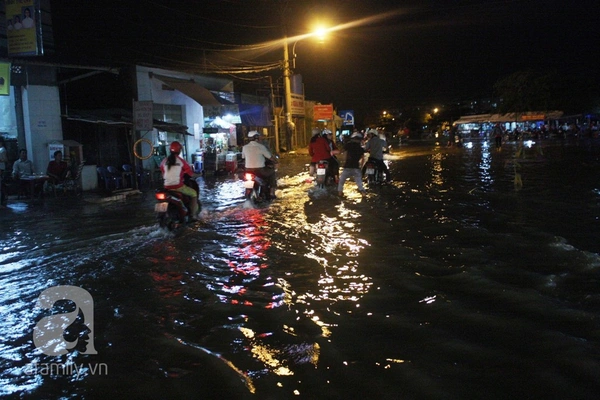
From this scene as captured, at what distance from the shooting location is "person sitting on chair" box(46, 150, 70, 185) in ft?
54.3

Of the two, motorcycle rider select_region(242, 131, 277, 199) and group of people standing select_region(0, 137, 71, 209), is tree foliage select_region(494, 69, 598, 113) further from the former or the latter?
group of people standing select_region(0, 137, 71, 209)

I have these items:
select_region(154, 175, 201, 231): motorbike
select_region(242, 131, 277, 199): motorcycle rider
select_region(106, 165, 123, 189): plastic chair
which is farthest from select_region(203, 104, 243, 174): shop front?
select_region(154, 175, 201, 231): motorbike

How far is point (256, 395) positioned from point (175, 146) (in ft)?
21.9

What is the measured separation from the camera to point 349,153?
536 inches

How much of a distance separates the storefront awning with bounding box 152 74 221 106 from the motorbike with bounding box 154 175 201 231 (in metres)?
14.4

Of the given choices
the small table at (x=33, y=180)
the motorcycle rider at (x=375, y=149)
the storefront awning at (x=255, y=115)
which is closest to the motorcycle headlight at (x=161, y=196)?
the motorcycle rider at (x=375, y=149)

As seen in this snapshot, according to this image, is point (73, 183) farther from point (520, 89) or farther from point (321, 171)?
point (520, 89)

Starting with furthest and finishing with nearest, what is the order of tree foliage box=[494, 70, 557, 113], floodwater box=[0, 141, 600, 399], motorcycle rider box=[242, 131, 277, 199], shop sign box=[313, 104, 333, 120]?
1. shop sign box=[313, 104, 333, 120]
2. tree foliage box=[494, 70, 557, 113]
3. motorcycle rider box=[242, 131, 277, 199]
4. floodwater box=[0, 141, 600, 399]

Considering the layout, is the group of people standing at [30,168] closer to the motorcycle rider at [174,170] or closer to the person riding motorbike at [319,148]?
the person riding motorbike at [319,148]

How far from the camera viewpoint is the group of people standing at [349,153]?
13.6m

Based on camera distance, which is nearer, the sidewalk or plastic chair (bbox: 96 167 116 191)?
the sidewalk

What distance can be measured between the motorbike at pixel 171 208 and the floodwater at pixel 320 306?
299 mm

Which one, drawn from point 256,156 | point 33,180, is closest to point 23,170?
point 33,180

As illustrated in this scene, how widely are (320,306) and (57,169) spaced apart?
13888 mm
